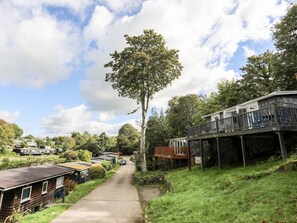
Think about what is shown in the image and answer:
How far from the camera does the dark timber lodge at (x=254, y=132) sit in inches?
437

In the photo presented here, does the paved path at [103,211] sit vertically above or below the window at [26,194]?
below

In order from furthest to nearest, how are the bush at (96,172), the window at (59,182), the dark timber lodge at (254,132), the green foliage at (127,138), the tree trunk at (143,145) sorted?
the green foliage at (127,138), the bush at (96,172), the tree trunk at (143,145), the window at (59,182), the dark timber lodge at (254,132)

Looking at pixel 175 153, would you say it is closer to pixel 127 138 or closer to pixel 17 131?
pixel 127 138

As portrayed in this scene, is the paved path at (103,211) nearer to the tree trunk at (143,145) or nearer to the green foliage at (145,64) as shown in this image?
the tree trunk at (143,145)

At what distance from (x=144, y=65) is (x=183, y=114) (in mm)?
15442

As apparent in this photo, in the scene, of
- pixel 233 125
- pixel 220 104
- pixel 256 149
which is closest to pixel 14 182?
pixel 233 125

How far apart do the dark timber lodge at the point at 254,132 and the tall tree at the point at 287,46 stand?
11250 mm

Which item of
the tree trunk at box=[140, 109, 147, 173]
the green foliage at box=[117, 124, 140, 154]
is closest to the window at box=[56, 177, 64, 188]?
the tree trunk at box=[140, 109, 147, 173]

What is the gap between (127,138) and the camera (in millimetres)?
89875

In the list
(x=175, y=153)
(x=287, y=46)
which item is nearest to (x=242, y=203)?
(x=175, y=153)

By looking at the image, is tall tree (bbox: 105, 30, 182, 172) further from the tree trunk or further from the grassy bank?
the grassy bank

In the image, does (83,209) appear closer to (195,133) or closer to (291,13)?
(195,133)

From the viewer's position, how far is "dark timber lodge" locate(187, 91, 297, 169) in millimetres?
11094

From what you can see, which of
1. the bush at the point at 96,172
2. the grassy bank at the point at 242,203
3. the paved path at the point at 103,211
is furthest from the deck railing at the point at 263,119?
the bush at the point at 96,172
